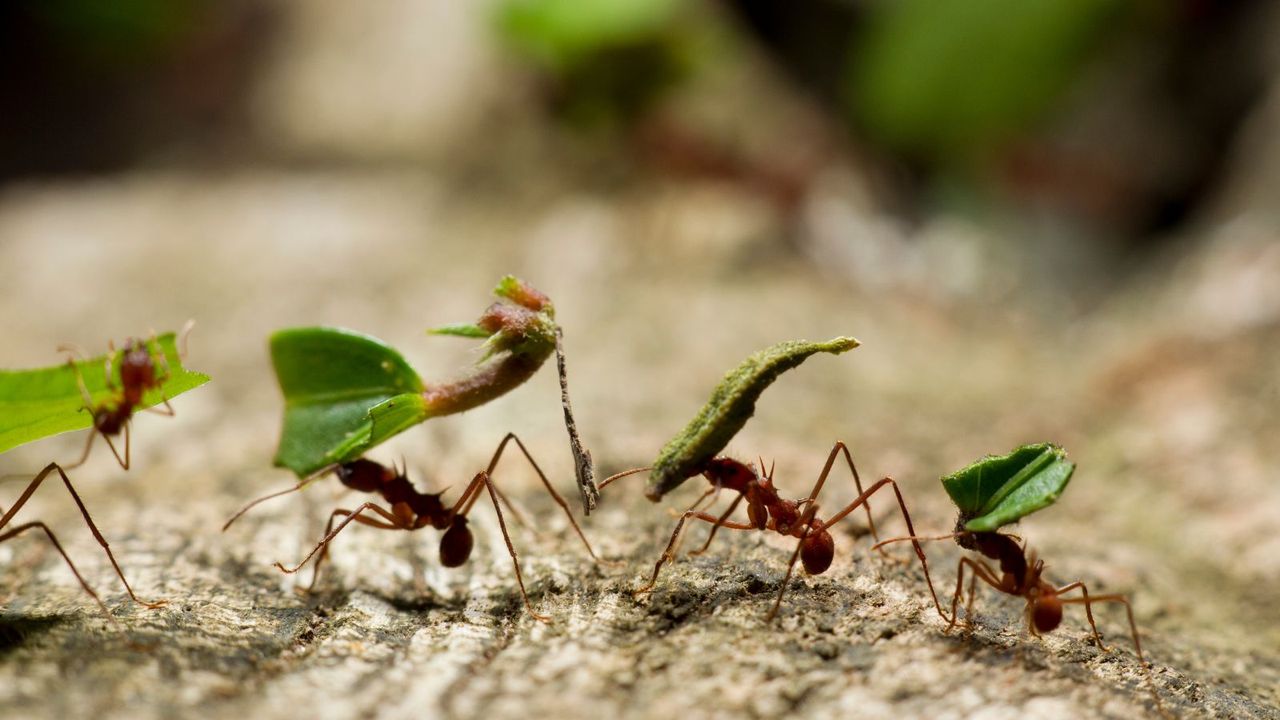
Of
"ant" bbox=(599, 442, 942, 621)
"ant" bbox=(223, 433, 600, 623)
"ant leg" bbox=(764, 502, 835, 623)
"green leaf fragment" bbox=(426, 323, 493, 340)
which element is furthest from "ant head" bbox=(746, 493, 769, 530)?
"green leaf fragment" bbox=(426, 323, 493, 340)

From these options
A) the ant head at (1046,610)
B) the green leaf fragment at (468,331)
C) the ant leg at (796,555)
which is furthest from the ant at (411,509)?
the ant head at (1046,610)

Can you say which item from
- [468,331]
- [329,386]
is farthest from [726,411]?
[329,386]

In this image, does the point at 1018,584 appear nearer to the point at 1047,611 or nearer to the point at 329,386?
the point at 1047,611

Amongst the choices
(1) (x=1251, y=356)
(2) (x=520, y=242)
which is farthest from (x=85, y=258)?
(1) (x=1251, y=356)

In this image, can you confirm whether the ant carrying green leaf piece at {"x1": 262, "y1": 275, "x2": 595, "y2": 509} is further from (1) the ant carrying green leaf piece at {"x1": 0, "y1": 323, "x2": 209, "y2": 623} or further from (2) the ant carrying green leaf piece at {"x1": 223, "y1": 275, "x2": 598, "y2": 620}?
(1) the ant carrying green leaf piece at {"x1": 0, "y1": 323, "x2": 209, "y2": 623}

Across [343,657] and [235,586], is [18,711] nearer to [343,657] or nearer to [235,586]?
[343,657]

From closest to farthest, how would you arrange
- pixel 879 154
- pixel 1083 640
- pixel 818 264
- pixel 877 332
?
1. pixel 1083 640
2. pixel 877 332
3. pixel 818 264
4. pixel 879 154
